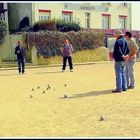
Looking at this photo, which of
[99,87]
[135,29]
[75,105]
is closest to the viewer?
[75,105]

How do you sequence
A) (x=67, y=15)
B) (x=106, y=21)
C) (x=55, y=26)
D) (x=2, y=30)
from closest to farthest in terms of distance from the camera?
(x=2, y=30) → (x=55, y=26) → (x=67, y=15) → (x=106, y=21)

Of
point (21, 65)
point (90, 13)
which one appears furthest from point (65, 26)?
point (21, 65)

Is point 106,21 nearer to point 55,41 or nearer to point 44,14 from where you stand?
point 44,14

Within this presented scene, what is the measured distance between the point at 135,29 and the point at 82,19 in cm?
828

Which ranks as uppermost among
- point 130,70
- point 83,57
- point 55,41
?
point 55,41

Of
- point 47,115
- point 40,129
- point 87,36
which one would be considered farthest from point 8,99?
point 87,36

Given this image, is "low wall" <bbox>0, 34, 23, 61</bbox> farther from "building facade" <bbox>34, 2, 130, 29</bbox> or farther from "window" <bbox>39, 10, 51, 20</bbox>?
"window" <bbox>39, 10, 51, 20</bbox>

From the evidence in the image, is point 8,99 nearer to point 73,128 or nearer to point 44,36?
point 73,128

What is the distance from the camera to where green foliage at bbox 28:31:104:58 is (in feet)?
108

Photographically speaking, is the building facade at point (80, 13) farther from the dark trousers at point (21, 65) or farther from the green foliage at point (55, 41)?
the dark trousers at point (21, 65)

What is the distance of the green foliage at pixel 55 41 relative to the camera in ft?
108

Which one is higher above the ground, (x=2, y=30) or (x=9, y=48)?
(x=2, y=30)

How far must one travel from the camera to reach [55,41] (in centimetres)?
3366

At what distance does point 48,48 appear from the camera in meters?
33.1
